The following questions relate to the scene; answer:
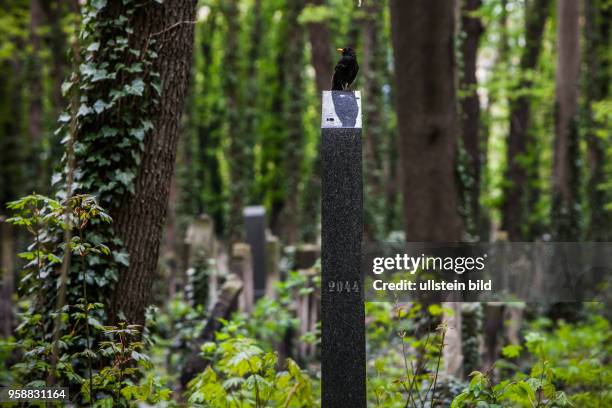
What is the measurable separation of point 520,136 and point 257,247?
10516 mm

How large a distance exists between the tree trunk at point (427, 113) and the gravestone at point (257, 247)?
3142 mm

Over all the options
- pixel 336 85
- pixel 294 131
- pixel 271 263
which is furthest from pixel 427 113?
pixel 294 131

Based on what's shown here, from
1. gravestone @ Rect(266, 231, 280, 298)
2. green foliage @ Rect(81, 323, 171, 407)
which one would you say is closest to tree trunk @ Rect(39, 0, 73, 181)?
gravestone @ Rect(266, 231, 280, 298)

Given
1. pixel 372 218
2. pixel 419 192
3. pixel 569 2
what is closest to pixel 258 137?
pixel 372 218

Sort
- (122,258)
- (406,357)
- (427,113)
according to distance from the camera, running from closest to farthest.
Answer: (122,258) → (406,357) → (427,113)

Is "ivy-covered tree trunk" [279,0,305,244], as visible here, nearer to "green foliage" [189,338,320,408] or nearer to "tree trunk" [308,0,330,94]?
"tree trunk" [308,0,330,94]

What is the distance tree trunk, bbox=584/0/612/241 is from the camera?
15.7 metres

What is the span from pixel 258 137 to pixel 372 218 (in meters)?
8.87

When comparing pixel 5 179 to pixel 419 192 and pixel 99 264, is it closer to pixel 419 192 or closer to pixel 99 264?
pixel 419 192

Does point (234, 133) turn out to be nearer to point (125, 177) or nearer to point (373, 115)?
point (373, 115)

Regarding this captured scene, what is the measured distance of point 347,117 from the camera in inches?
155

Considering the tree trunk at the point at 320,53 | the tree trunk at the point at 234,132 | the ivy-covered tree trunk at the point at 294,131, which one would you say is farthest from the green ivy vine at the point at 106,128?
the ivy-covered tree trunk at the point at 294,131

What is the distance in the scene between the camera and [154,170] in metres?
4.64

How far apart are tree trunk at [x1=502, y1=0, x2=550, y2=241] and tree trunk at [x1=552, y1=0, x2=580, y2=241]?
2.85 metres
